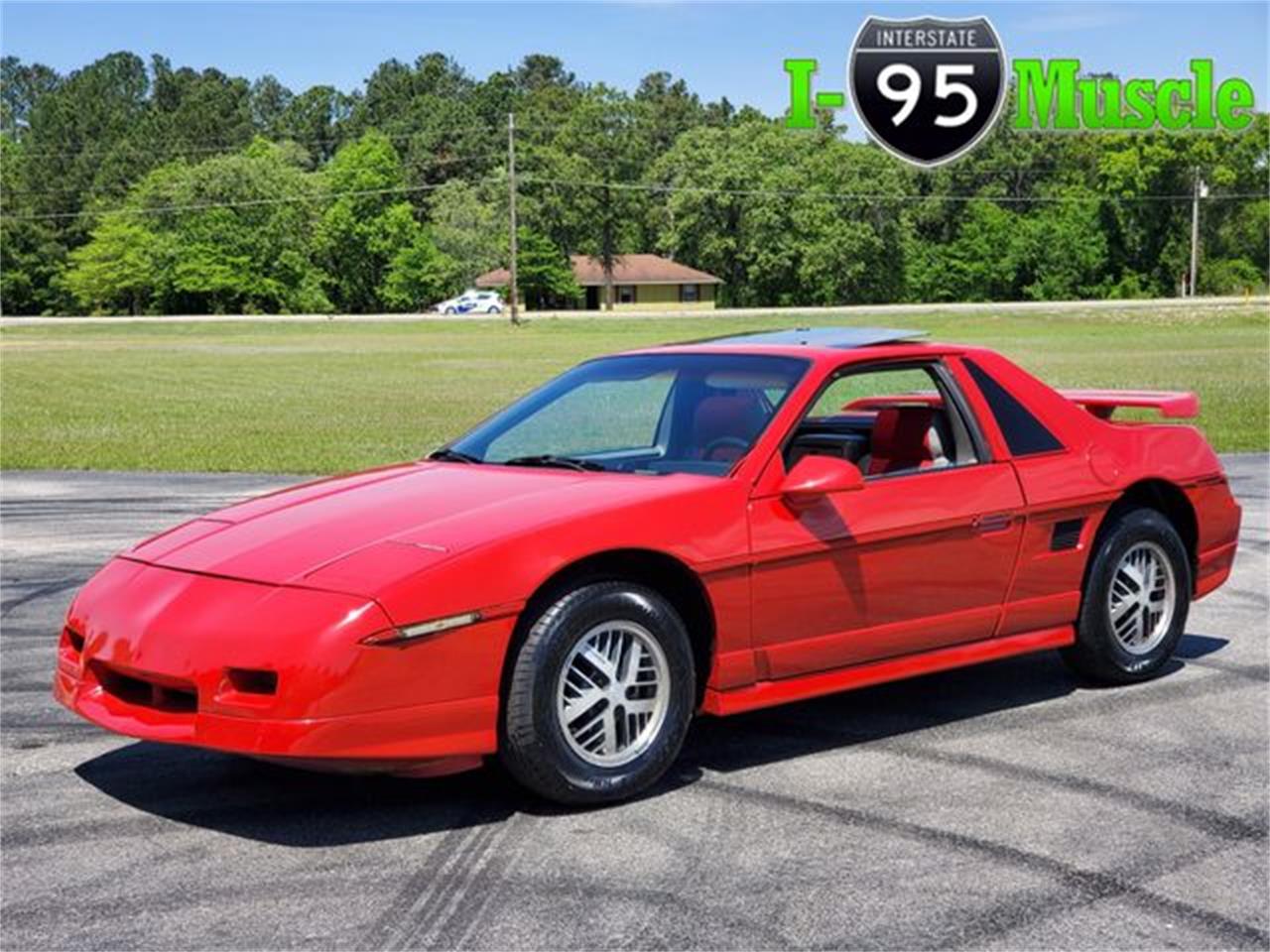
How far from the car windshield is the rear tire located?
1620 millimetres

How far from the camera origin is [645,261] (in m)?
113

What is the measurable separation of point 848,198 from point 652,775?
99.3 meters

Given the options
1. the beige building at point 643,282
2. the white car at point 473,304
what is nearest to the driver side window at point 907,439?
the white car at point 473,304

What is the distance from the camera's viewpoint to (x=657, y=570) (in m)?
5.36

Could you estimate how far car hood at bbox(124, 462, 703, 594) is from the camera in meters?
4.91

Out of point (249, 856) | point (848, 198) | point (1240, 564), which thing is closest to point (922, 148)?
point (848, 198)

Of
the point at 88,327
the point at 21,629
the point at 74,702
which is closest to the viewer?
the point at 74,702

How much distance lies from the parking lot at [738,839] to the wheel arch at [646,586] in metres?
0.46

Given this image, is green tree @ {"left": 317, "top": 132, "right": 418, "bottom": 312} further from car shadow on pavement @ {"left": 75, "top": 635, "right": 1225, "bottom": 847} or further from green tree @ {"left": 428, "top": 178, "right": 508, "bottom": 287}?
car shadow on pavement @ {"left": 75, "top": 635, "right": 1225, "bottom": 847}

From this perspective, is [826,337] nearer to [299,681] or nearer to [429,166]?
[299,681]

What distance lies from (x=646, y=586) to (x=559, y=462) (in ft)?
2.78

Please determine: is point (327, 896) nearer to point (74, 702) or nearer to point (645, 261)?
point (74, 702)

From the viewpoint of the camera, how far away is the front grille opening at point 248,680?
4.67 meters

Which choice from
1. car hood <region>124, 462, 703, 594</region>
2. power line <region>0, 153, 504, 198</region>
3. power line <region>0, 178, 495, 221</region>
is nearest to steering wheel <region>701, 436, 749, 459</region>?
car hood <region>124, 462, 703, 594</region>
